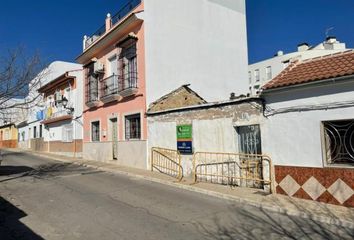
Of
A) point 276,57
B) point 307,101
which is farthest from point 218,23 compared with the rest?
point 276,57

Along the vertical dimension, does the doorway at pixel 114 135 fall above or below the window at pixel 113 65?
below

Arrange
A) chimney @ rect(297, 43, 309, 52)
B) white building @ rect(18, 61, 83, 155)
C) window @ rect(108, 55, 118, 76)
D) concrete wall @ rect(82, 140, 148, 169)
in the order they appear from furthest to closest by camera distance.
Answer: chimney @ rect(297, 43, 309, 52) → white building @ rect(18, 61, 83, 155) → window @ rect(108, 55, 118, 76) → concrete wall @ rect(82, 140, 148, 169)

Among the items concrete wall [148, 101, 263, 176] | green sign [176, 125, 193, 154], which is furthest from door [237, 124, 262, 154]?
green sign [176, 125, 193, 154]

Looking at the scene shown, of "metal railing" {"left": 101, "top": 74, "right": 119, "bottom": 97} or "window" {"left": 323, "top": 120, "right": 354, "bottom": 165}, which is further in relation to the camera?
"metal railing" {"left": 101, "top": 74, "right": 119, "bottom": 97}

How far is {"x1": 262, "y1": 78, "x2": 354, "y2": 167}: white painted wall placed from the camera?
740cm

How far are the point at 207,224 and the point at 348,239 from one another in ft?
8.32

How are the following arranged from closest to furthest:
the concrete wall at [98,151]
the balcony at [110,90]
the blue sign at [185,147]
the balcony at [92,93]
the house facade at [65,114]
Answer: the blue sign at [185,147] → the balcony at [110,90] → the concrete wall at [98,151] → the balcony at [92,93] → the house facade at [65,114]

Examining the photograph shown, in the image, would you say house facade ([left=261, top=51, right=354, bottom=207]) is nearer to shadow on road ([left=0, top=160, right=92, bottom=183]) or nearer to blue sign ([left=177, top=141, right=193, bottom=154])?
blue sign ([left=177, top=141, right=193, bottom=154])

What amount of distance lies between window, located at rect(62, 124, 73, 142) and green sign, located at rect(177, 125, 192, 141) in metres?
14.9

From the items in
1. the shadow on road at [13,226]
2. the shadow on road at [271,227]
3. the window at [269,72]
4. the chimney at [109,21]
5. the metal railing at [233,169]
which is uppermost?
the window at [269,72]

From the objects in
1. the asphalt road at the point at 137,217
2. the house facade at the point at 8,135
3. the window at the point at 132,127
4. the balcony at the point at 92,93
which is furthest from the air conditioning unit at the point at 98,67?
the house facade at the point at 8,135

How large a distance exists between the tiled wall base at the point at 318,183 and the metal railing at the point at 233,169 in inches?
17.7

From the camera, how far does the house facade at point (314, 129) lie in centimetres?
727

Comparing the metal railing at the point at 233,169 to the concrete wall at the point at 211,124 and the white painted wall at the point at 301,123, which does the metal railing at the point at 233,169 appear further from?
the white painted wall at the point at 301,123
